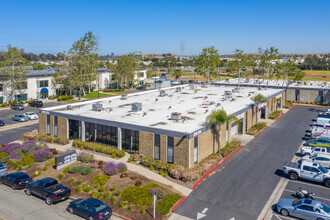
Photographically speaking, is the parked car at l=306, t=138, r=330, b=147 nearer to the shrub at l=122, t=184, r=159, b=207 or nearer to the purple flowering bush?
the shrub at l=122, t=184, r=159, b=207

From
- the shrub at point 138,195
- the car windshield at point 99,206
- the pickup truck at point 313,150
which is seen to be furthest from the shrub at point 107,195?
the pickup truck at point 313,150

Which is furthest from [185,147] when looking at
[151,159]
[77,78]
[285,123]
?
[77,78]

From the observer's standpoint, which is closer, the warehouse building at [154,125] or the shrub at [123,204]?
the shrub at [123,204]

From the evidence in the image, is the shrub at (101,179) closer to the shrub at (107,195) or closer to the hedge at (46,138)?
the shrub at (107,195)

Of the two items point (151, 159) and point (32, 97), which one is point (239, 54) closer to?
point (32, 97)

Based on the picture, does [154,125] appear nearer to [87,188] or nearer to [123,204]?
[87,188]

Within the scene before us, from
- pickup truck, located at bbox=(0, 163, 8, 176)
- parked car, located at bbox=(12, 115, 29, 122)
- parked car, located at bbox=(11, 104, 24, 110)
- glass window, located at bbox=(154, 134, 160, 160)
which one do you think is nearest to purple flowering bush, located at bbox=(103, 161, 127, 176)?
glass window, located at bbox=(154, 134, 160, 160)
